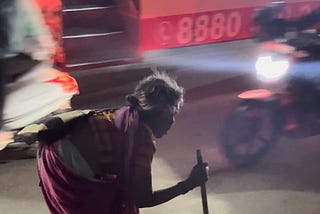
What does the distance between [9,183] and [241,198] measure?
0.73 metres

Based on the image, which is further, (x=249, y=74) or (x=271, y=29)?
(x=249, y=74)

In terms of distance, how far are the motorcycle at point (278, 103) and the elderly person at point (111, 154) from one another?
2.10 feet

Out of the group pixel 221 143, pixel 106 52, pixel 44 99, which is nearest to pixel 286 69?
pixel 221 143

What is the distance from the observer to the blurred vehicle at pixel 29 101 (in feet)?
7.39

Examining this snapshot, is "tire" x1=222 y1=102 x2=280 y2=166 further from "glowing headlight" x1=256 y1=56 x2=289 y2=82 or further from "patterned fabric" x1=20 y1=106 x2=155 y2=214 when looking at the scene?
"patterned fabric" x1=20 y1=106 x2=155 y2=214

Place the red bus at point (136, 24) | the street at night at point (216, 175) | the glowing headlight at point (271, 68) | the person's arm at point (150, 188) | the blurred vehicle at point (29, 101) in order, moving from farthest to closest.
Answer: the red bus at point (136, 24), the blurred vehicle at point (29, 101), the glowing headlight at point (271, 68), the street at night at point (216, 175), the person's arm at point (150, 188)

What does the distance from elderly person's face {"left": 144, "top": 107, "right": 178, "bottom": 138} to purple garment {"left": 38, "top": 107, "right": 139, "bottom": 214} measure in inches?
1.3

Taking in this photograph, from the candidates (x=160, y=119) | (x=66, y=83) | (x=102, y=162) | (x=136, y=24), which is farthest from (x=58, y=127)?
(x=136, y=24)

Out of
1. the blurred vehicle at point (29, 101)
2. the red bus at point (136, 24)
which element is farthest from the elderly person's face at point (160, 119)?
the red bus at point (136, 24)

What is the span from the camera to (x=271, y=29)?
2.11 m

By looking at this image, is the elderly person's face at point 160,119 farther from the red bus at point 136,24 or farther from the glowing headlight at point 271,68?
the red bus at point 136,24

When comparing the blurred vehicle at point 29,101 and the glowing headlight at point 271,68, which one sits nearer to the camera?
the glowing headlight at point 271,68

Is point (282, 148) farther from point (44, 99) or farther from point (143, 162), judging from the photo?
point (143, 162)

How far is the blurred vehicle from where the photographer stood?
225 cm
